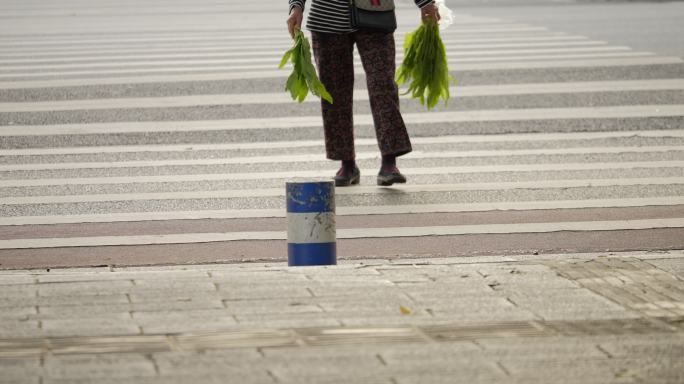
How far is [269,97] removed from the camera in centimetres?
1259

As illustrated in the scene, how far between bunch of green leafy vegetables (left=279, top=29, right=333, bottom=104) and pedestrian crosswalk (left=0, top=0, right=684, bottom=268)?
0.69 meters

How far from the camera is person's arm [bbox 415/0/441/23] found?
8.84 m

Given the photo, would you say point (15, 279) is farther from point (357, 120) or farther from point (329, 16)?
point (357, 120)

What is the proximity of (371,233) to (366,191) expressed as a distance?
1264mm

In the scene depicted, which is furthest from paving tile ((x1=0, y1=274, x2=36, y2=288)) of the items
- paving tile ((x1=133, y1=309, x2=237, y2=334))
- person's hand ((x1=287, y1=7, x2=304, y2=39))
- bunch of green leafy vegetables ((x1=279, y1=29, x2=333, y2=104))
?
person's hand ((x1=287, y1=7, x2=304, y2=39))

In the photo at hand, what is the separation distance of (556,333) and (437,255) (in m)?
2.00

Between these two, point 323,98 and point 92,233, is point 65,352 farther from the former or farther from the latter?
point 323,98

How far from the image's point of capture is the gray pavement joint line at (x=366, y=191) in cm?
859

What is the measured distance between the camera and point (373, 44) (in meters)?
8.74

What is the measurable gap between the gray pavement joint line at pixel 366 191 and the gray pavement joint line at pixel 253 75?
486 cm

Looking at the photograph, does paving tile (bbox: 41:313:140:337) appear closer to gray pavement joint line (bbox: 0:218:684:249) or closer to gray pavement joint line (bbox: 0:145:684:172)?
gray pavement joint line (bbox: 0:218:684:249)

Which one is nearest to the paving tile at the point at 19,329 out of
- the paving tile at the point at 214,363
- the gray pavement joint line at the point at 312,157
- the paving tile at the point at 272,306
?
the paving tile at the point at 214,363

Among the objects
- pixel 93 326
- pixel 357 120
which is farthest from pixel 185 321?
pixel 357 120

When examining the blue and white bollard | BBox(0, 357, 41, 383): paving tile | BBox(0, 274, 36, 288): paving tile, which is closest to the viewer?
BBox(0, 357, 41, 383): paving tile
